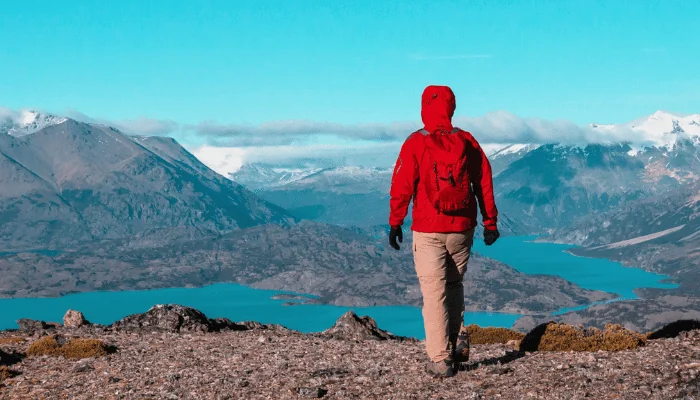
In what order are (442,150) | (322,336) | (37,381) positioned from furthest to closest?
(322,336), (37,381), (442,150)

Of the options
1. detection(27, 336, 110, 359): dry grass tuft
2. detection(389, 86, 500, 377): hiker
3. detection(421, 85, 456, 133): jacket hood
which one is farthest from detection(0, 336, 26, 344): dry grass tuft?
detection(421, 85, 456, 133): jacket hood

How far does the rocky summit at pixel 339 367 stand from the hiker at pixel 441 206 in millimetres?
1097

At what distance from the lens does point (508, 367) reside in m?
14.7

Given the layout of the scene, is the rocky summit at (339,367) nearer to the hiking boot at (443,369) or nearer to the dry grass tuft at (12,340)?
the dry grass tuft at (12,340)

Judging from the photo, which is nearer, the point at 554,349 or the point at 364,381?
the point at 364,381

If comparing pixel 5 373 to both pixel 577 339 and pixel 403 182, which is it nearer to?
pixel 403 182

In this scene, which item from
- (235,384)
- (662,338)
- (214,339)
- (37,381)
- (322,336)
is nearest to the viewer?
(235,384)

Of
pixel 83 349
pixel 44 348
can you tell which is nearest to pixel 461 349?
pixel 83 349

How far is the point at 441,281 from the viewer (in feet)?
44.6

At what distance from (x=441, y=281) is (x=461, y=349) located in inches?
66.4

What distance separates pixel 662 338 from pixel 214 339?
11.5 metres

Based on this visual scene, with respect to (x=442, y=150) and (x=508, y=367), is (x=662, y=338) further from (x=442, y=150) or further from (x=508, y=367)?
(x=442, y=150)

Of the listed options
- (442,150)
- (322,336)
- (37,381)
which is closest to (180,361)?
(37,381)

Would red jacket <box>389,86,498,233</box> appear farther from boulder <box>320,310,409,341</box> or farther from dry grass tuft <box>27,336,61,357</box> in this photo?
dry grass tuft <box>27,336,61,357</box>
